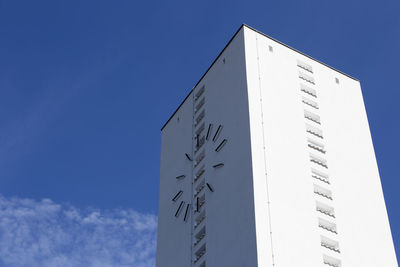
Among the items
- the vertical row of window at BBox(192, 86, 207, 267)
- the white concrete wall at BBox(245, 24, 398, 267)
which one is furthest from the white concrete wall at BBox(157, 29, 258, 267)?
the white concrete wall at BBox(245, 24, 398, 267)

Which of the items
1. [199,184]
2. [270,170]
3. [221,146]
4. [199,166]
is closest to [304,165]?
[270,170]

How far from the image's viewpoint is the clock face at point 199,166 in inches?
1748

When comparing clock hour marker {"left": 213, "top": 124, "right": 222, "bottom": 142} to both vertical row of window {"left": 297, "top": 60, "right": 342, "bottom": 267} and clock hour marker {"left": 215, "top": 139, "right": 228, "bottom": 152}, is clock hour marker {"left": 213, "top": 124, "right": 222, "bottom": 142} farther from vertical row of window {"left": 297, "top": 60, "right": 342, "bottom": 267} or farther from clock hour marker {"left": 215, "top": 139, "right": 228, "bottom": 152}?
vertical row of window {"left": 297, "top": 60, "right": 342, "bottom": 267}

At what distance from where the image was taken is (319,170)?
141ft

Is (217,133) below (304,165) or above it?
above

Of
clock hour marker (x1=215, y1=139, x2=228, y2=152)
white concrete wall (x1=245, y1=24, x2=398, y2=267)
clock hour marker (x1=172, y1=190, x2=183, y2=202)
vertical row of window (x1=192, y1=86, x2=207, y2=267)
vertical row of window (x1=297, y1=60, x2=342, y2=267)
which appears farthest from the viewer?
clock hour marker (x1=172, y1=190, x2=183, y2=202)

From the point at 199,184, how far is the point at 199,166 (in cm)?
135

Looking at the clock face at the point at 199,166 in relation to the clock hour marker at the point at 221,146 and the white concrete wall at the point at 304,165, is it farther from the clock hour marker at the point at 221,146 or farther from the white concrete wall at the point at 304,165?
the white concrete wall at the point at 304,165

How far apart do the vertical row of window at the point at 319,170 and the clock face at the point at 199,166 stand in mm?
5070

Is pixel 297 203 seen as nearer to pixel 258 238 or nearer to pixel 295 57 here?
pixel 258 238

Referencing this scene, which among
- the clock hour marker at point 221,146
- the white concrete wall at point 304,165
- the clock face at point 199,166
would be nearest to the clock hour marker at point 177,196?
Answer: the clock face at point 199,166

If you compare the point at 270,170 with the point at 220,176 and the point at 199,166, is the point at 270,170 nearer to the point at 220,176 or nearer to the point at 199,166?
the point at 220,176

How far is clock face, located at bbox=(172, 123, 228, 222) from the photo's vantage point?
44.4 metres

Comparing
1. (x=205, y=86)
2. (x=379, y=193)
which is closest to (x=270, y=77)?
(x=205, y=86)
